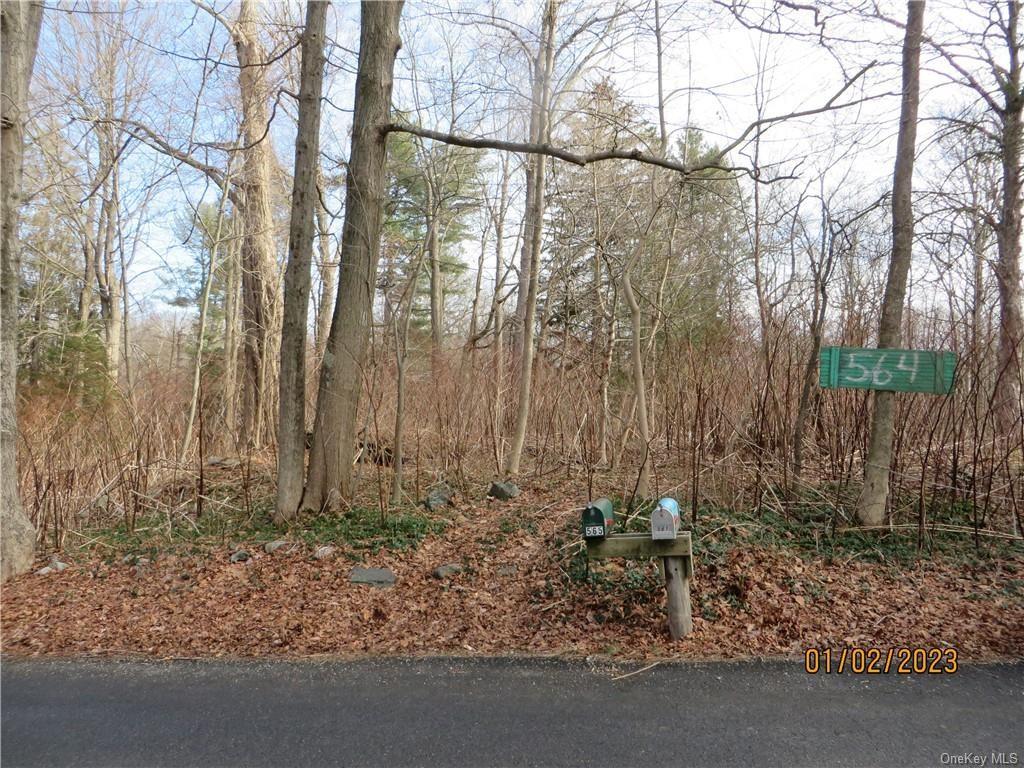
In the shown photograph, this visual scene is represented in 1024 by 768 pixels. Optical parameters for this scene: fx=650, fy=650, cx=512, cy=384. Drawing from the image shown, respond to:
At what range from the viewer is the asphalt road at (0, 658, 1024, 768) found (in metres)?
3.08

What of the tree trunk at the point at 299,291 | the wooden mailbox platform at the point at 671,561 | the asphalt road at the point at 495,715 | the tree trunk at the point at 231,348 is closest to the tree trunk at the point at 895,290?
the asphalt road at the point at 495,715

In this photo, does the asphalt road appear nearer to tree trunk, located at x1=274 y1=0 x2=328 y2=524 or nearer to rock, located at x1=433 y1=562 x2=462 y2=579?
rock, located at x1=433 y1=562 x2=462 y2=579

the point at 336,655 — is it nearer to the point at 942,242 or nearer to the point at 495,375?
the point at 495,375

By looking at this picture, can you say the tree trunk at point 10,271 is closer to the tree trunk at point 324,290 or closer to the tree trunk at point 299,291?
the tree trunk at point 299,291

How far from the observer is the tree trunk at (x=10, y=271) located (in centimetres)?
607

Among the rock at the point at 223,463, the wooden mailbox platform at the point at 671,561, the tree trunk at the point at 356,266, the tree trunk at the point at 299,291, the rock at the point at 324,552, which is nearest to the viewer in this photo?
the wooden mailbox platform at the point at 671,561

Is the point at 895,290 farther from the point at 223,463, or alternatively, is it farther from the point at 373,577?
the point at 223,463

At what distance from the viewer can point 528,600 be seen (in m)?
5.11

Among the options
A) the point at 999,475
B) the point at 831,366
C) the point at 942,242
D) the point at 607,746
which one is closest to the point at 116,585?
the point at 607,746

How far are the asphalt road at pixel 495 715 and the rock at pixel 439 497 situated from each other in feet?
10.9

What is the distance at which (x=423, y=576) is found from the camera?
5.66 metres

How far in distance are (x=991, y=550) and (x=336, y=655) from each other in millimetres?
5423
